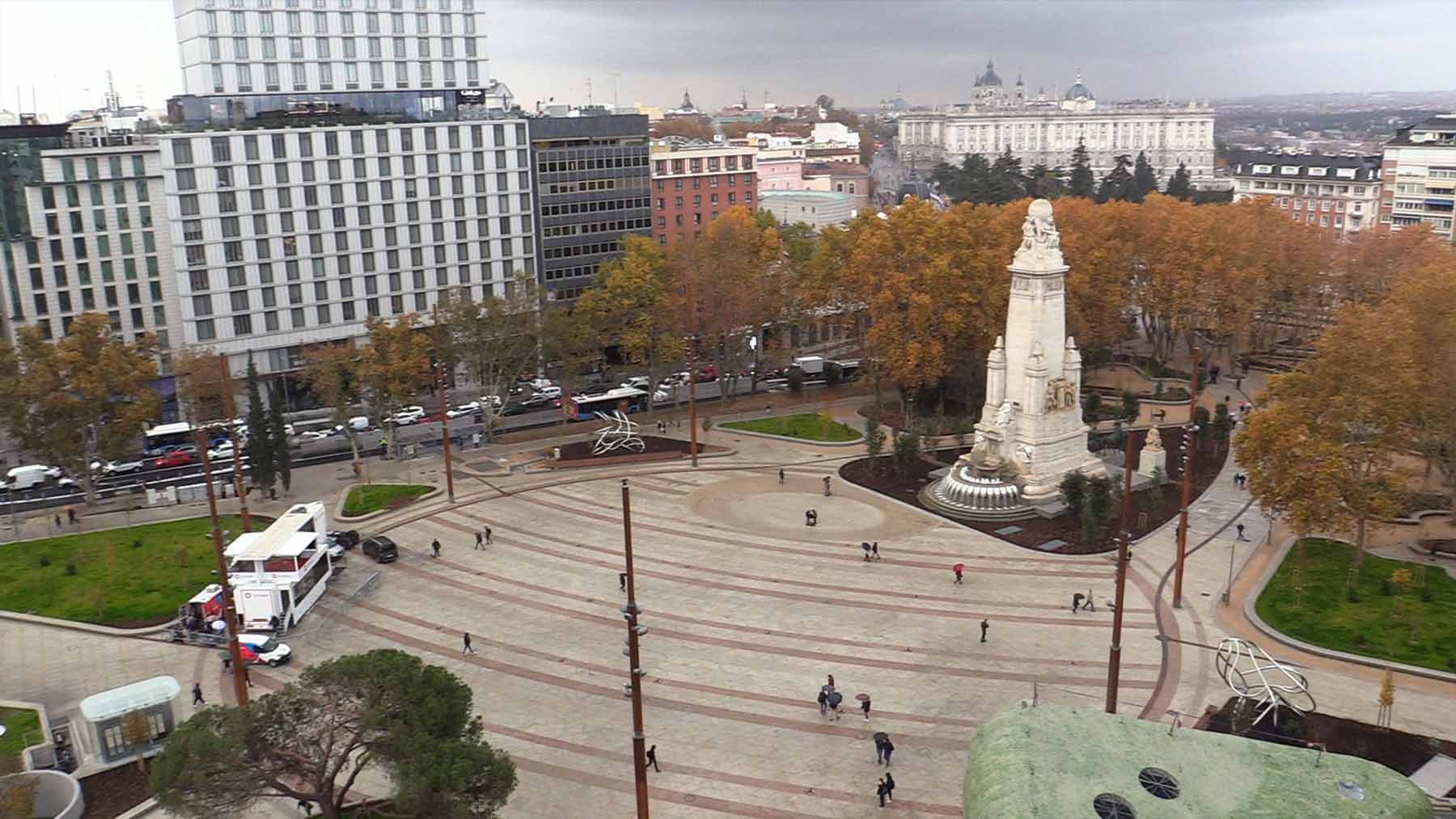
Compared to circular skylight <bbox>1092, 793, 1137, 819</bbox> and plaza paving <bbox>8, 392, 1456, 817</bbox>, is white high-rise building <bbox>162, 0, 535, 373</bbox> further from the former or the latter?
circular skylight <bbox>1092, 793, 1137, 819</bbox>

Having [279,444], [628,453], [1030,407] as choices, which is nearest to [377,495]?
[279,444]

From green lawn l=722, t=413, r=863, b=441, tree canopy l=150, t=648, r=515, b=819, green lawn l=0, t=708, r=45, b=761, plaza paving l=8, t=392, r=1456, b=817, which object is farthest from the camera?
green lawn l=722, t=413, r=863, b=441

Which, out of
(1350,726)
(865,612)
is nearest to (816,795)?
(865,612)

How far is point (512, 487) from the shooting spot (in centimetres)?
5928

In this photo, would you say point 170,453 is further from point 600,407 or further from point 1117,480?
point 1117,480

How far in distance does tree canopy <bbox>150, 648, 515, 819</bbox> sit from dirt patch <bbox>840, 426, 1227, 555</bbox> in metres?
31.9

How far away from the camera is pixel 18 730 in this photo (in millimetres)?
34406

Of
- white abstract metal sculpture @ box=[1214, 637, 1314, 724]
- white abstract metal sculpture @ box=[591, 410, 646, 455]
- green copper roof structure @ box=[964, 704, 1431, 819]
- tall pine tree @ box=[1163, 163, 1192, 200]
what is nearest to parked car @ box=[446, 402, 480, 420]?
white abstract metal sculpture @ box=[591, 410, 646, 455]

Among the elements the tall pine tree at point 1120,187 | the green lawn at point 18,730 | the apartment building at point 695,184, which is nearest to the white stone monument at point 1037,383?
the green lawn at point 18,730

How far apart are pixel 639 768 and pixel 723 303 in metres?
49.9

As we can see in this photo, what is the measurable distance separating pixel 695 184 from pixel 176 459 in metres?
60.3

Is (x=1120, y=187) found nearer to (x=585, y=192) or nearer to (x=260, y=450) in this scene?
(x=585, y=192)

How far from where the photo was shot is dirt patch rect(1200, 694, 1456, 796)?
102 ft

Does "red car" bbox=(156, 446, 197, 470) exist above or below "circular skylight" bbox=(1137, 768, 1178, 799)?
below
